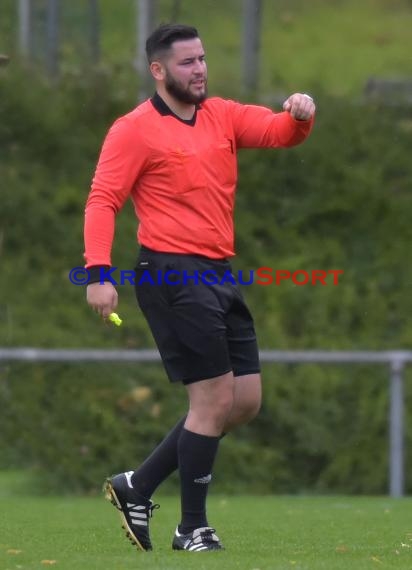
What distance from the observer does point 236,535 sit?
7.31 metres

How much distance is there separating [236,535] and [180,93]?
7.41ft

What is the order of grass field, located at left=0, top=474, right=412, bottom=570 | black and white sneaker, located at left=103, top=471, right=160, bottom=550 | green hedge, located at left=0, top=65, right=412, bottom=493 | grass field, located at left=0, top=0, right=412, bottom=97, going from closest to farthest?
grass field, located at left=0, top=474, right=412, bottom=570 → black and white sneaker, located at left=103, top=471, right=160, bottom=550 → green hedge, located at left=0, top=65, right=412, bottom=493 → grass field, located at left=0, top=0, right=412, bottom=97

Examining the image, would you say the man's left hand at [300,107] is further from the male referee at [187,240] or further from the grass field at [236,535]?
the grass field at [236,535]

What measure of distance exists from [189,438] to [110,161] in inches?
46.5

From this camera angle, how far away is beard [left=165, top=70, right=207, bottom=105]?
20.5 ft

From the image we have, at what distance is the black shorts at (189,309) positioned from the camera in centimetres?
613

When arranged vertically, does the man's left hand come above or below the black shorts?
above

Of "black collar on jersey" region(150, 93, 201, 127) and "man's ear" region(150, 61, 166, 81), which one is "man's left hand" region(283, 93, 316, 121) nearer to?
"black collar on jersey" region(150, 93, 201, 127)

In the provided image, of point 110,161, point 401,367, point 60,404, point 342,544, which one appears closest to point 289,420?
point 401,367

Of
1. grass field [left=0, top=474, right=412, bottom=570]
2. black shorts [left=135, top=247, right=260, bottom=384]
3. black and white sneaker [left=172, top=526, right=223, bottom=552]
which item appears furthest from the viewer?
black and white sneaker [left=172, top=526, right=223, bottom=552]

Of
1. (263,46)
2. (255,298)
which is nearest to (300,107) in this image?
(255,298)

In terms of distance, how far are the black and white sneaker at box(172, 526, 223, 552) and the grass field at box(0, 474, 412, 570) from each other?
0.22 feet

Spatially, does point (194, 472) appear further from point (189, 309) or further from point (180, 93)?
point (180, 93)

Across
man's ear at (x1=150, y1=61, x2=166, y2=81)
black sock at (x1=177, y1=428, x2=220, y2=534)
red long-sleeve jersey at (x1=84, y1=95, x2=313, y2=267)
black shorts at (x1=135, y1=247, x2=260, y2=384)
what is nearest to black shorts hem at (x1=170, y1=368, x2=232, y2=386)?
black shorts at (x1=135, y1=247, x2=260, y2=384)
